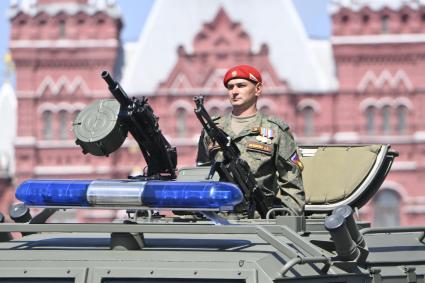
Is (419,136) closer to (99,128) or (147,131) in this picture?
(147,131)

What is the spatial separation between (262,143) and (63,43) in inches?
1427

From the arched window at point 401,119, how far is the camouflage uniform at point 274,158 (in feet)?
113

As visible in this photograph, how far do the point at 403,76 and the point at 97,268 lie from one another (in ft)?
118

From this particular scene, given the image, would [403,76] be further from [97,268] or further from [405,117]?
[97,268]

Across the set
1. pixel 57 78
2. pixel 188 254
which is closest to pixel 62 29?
pixel 57 78

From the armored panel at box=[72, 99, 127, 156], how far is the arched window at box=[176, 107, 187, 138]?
3520 cm

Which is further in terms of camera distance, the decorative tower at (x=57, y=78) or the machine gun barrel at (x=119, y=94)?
the decorative tower at (x=57, y=78)

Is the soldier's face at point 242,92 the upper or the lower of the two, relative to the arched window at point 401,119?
lower

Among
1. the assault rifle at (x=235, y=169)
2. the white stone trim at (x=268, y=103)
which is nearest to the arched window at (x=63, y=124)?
the white stone trim at (x=268, y=103)

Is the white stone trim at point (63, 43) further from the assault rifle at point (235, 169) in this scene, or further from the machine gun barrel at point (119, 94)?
the machine gun barrel at point (119, 94)

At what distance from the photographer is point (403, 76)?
1532 inches

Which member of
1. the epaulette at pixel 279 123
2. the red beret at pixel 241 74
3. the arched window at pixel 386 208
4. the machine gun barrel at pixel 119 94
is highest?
the arched window at pixel 386 208

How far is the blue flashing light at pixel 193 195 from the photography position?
12.6 feet

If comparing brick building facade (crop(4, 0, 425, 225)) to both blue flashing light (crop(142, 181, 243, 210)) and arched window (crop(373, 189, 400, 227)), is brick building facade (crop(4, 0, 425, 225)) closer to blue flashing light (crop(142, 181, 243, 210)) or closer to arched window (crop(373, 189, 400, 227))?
arched window (crop(373, 189, 400, 227))
